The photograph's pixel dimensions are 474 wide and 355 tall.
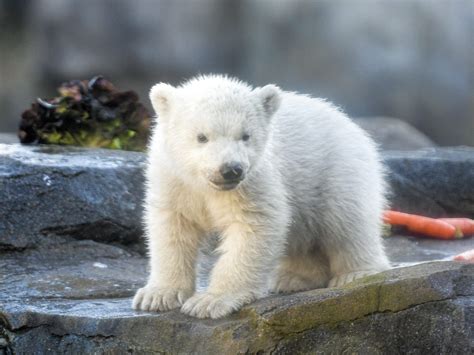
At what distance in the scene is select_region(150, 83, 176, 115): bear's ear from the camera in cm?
447

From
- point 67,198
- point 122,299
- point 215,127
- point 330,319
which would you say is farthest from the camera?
point 67,198

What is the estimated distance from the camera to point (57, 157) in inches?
252

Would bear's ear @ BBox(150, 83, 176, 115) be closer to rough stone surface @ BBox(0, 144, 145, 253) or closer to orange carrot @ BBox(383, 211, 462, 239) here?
rough stone surface @ BBox(0, 144, 145, 253)

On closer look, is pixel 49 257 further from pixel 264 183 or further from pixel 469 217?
pixel 469 217

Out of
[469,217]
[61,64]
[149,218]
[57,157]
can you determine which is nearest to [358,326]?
[149,218]

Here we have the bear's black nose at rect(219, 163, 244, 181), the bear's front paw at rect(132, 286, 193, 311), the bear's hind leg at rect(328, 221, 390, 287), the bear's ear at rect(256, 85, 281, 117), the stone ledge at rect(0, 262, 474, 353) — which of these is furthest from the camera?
the bear's hind leg at rect(328, 221, 390, 287)

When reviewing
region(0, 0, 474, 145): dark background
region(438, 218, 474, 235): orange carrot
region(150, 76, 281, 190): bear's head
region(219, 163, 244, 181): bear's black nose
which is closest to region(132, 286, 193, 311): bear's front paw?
region(150, 76, 281, 190): bear's head

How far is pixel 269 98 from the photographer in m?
4.46

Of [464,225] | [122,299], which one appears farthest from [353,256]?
[464,225]

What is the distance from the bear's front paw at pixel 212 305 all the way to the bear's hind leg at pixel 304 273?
694 mm

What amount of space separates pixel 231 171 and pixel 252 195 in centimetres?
31

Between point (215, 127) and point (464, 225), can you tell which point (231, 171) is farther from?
point (464, 225)

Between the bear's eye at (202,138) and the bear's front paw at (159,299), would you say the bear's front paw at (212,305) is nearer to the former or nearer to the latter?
the bear's front paw at (159,299)

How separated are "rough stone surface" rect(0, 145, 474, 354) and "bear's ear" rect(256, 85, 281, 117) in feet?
2.96
